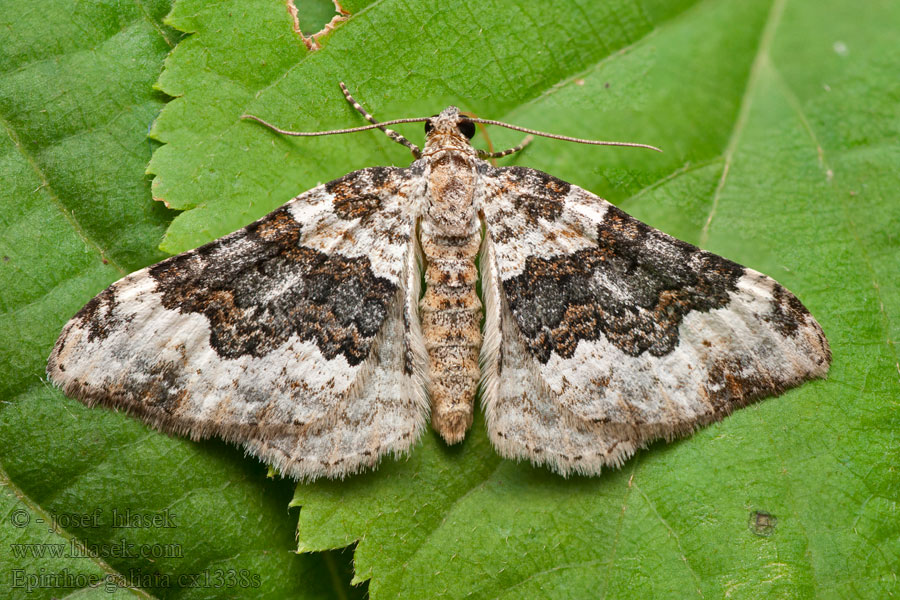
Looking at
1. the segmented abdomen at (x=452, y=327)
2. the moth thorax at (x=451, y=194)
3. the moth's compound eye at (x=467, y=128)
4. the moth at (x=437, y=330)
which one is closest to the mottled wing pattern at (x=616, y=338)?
the moth at (x=437, y=330)

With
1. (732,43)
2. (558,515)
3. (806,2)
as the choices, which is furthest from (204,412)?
(806,2)

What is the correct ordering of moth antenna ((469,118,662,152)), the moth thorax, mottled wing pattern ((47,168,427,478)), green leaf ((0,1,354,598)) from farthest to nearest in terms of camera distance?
moth antenna ((469,118,662,152))
the moth thorax
green leaf ((0,1,354,598))
mottled wing pattern ((47,168,427,478))

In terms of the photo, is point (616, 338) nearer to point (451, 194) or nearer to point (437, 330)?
point (437, 330)

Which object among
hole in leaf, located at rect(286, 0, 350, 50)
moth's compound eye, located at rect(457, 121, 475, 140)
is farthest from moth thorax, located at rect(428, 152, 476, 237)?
hole in leaf, located at rect(286, 0, 350, 50)

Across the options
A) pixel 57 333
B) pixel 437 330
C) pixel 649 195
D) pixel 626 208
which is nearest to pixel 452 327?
pixel 437 330

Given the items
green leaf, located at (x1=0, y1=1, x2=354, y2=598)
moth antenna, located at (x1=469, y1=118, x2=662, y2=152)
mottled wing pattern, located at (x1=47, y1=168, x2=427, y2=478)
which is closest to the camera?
mottled wing pattern, located at (x1=47, y1=168, x2=427, y2=478)

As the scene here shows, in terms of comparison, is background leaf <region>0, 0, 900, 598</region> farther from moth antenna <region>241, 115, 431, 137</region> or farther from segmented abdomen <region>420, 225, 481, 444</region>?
segmented abdomen <region>420, 225, 481, 444</region>

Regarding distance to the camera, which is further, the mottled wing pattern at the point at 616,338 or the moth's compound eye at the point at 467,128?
the moth's compound eye at the point at 467,128

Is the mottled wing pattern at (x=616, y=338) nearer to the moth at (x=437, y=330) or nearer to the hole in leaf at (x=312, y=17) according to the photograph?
the moth at (x=437, y=330)
